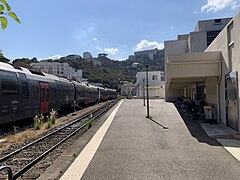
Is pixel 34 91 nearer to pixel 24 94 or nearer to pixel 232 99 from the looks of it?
pixel 24 94

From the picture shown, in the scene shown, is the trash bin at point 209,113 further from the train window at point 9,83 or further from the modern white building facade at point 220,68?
the train window at point 9,83

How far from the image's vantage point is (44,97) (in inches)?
653

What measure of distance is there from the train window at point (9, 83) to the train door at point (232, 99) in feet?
33.2

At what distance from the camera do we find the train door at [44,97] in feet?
52.7

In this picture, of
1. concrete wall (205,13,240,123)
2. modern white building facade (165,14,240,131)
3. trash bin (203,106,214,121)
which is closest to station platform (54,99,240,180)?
modern white building facade (165,14,240,131)

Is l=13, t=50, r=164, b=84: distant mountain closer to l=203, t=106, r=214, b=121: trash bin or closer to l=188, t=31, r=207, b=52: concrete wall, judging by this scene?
l=188, t=31, r=207, b=52: concrete wall

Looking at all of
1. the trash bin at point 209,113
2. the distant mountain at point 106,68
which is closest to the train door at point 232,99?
the trash bin at point 209,113

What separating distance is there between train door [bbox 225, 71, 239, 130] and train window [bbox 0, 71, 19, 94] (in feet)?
33.2

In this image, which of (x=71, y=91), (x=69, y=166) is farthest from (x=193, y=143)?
(x=71, y=91)

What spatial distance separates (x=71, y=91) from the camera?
2530 centimetres

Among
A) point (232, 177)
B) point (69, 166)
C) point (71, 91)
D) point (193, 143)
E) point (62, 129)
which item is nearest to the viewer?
point (232, 177)

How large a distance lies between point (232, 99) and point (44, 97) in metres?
11.2

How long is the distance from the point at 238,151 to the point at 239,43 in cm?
506

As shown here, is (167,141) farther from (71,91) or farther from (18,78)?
(71,91)
